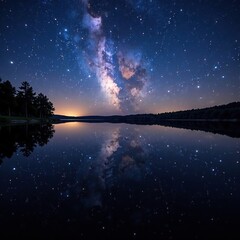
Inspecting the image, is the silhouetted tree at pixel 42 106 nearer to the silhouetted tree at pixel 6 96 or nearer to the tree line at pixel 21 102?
the tree line at pixel 21 102

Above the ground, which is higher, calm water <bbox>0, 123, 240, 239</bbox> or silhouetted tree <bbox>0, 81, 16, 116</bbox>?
silhouetted tree <bbox>0, 81, 16, 116</bbox>

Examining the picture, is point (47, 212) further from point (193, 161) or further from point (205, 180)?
point (193, 161)

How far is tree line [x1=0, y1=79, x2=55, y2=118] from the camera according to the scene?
72.2m

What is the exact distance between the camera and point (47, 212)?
701 cm

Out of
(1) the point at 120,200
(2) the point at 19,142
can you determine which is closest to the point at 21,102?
(2) the point at 19,142

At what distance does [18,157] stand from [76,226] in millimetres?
11275

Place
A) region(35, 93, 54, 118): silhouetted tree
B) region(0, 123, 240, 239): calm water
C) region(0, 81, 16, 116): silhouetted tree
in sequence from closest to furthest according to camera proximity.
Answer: region(0, 123, 240, 239): calm water, region(0, 81, 16, 116): silhouetted tree, region(35, 93, 54, 118): silhouetted tree

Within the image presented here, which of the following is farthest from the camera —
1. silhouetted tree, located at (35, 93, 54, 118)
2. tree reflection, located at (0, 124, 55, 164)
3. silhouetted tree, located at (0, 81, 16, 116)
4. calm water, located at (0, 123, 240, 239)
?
silhouetted tree, located at (35, 93, 54, 118)

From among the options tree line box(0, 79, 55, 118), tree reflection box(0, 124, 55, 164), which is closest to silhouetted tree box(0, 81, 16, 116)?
tree line box(0, 79, 55, 118)

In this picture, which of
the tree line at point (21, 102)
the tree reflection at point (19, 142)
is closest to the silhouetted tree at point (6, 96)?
the tree line at point (21, 102)

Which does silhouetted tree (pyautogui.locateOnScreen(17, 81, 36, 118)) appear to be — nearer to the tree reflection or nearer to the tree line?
the tree line

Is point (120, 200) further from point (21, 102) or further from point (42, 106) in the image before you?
point (42, 106)

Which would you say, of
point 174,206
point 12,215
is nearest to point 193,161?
point 174,206

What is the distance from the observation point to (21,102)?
9256 cm
